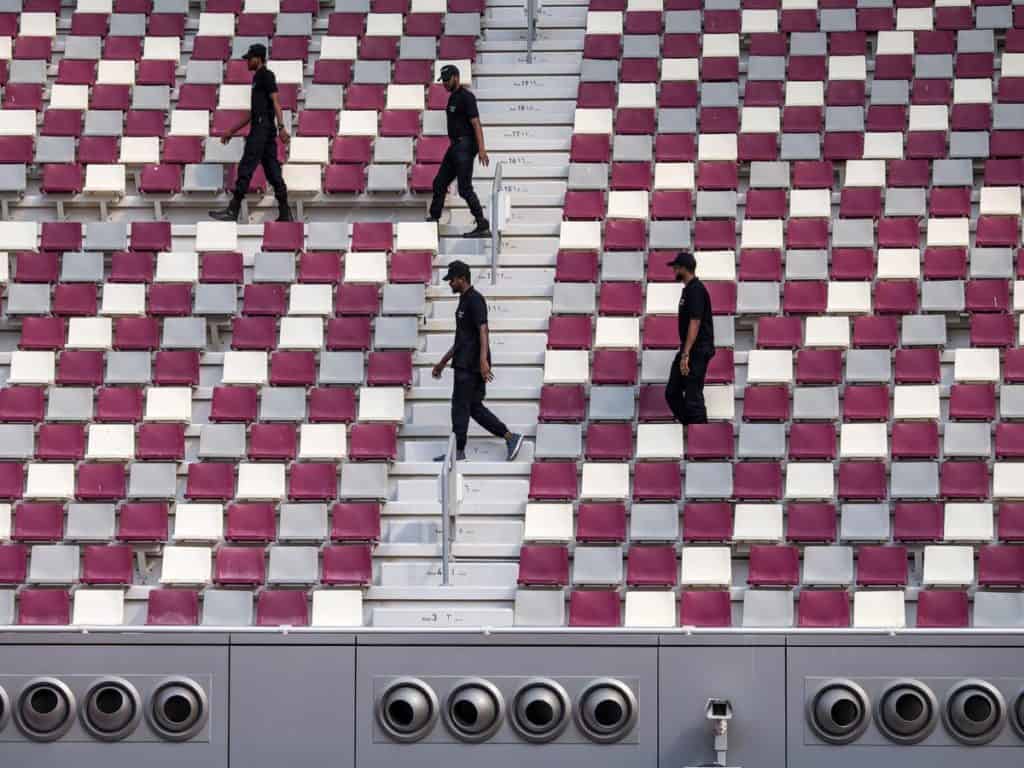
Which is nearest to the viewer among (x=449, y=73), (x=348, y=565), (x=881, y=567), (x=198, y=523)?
(x=881, y=567)

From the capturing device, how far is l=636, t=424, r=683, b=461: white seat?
1359 cm

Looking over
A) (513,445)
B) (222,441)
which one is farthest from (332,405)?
(513,445)

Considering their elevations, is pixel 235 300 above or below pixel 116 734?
above

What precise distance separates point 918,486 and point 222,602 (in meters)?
Result: 4.26

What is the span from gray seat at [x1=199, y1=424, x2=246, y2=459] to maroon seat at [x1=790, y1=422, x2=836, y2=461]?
3.53m

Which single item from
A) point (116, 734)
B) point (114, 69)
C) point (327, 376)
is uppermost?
point (114, 69)

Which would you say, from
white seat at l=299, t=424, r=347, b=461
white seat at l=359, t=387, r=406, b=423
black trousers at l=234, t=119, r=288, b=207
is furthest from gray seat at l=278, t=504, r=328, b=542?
black trousers at l=234, t=119, r=288, b=207

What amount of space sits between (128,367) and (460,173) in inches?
107

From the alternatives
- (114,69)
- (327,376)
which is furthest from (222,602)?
(114,69)

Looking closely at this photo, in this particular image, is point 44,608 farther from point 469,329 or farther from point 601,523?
point 601,523

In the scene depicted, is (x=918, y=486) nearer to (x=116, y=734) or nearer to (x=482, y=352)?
(x=482, y=352)

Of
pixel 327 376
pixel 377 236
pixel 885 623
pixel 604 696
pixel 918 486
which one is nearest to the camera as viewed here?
pixel 604 696

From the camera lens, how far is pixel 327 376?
14477mm

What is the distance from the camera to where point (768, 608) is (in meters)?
12.5
